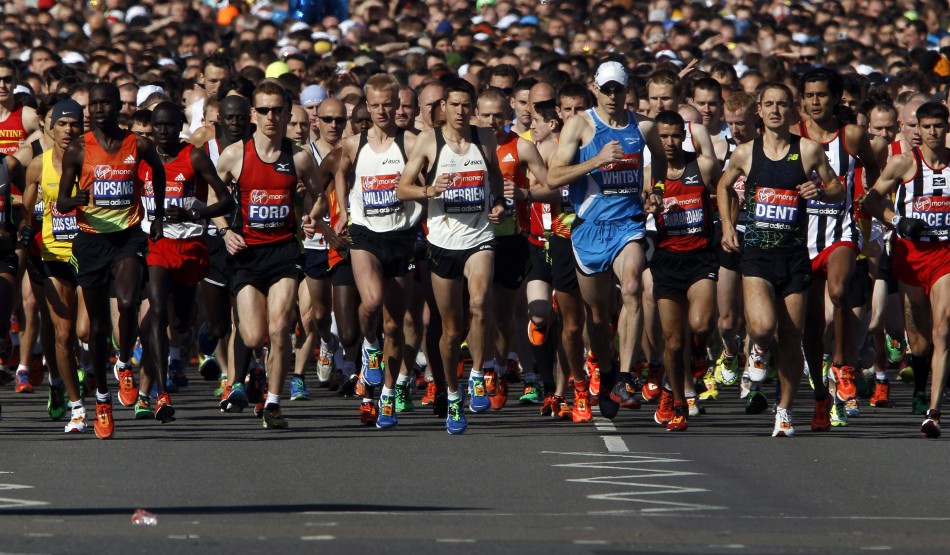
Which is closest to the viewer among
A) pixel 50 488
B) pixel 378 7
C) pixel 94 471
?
pixel 50 488

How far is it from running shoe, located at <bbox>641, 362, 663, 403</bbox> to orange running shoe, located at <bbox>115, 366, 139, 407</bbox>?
11.9ft

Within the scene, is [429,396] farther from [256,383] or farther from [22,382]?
[22,382]

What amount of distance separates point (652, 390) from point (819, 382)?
8.22ft

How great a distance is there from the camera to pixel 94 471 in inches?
409

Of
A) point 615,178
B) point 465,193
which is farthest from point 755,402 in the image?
point 465,193

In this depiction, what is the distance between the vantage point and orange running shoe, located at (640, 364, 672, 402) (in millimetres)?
14383

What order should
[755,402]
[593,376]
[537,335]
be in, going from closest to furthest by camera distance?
[593,376] → [755,402] → [537,335]

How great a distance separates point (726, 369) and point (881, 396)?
130cm

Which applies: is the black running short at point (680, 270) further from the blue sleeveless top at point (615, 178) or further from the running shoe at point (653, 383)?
the running shoe at point (653, 383)

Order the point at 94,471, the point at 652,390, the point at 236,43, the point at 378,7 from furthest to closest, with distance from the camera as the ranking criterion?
the point at 378,7 → the point at 236,43 → the point at 652,390 → the point at 94,471

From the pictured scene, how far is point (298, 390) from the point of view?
49.3 ft

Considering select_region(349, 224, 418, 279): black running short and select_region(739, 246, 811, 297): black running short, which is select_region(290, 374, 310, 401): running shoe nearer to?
select_region(349, 224, 418, 279): black running short

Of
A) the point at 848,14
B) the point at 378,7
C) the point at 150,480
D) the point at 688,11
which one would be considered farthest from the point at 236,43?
the point at 150,480

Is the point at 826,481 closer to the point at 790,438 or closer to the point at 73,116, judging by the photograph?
the point at 790,438
